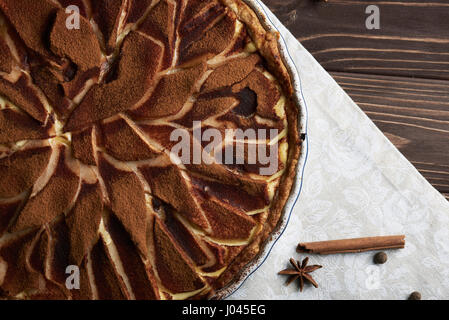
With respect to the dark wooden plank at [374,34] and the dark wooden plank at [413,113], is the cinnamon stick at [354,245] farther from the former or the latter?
the dark wooden plank at [374,34]

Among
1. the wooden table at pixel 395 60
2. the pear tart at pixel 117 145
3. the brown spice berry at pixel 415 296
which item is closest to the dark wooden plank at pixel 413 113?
the wooden table at pixel 395 60

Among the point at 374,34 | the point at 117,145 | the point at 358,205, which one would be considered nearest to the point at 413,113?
the point at 374,34

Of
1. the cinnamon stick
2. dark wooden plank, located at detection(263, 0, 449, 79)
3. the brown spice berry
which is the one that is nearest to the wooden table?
dark wooden plank, located at detection(263, 0, 449, 79)

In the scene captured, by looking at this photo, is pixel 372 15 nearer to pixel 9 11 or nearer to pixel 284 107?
pixel 284 107

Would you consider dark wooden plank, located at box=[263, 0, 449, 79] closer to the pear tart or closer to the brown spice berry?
the pear tart

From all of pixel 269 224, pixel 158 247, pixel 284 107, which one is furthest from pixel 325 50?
pixel 158 247

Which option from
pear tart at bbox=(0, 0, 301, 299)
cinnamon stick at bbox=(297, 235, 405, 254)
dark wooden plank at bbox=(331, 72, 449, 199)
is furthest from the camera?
dark wooden plank at bbox=(331, 72, 449, 199)
